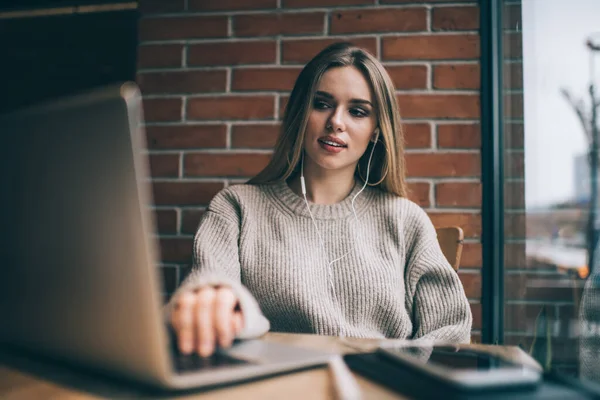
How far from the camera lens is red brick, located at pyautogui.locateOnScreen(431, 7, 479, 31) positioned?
5.08 feet

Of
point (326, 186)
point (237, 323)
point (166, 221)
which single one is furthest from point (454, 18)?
point (237, 323)

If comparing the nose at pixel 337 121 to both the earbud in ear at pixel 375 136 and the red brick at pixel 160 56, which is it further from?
the red brick at pixel 160 56

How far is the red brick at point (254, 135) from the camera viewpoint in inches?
64.3

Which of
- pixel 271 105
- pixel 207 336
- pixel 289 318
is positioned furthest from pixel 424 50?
pixel 207 336

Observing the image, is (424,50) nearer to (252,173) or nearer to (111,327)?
(252,173)

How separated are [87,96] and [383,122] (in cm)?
100

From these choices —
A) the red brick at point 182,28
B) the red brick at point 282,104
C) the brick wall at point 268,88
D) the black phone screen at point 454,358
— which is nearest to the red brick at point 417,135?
the brick wall at point 268,88

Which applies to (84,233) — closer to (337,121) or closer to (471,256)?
(337,121)

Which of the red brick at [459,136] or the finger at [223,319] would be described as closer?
the finger at [223,319]

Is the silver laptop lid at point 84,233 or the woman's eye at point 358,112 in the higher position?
the woman's eye at point 358,112

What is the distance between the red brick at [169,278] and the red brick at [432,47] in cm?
107

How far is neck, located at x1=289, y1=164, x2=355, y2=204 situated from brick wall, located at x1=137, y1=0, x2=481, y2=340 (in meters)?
0.32

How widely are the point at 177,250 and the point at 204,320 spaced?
3.73 ft

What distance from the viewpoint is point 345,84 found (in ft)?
4.16
